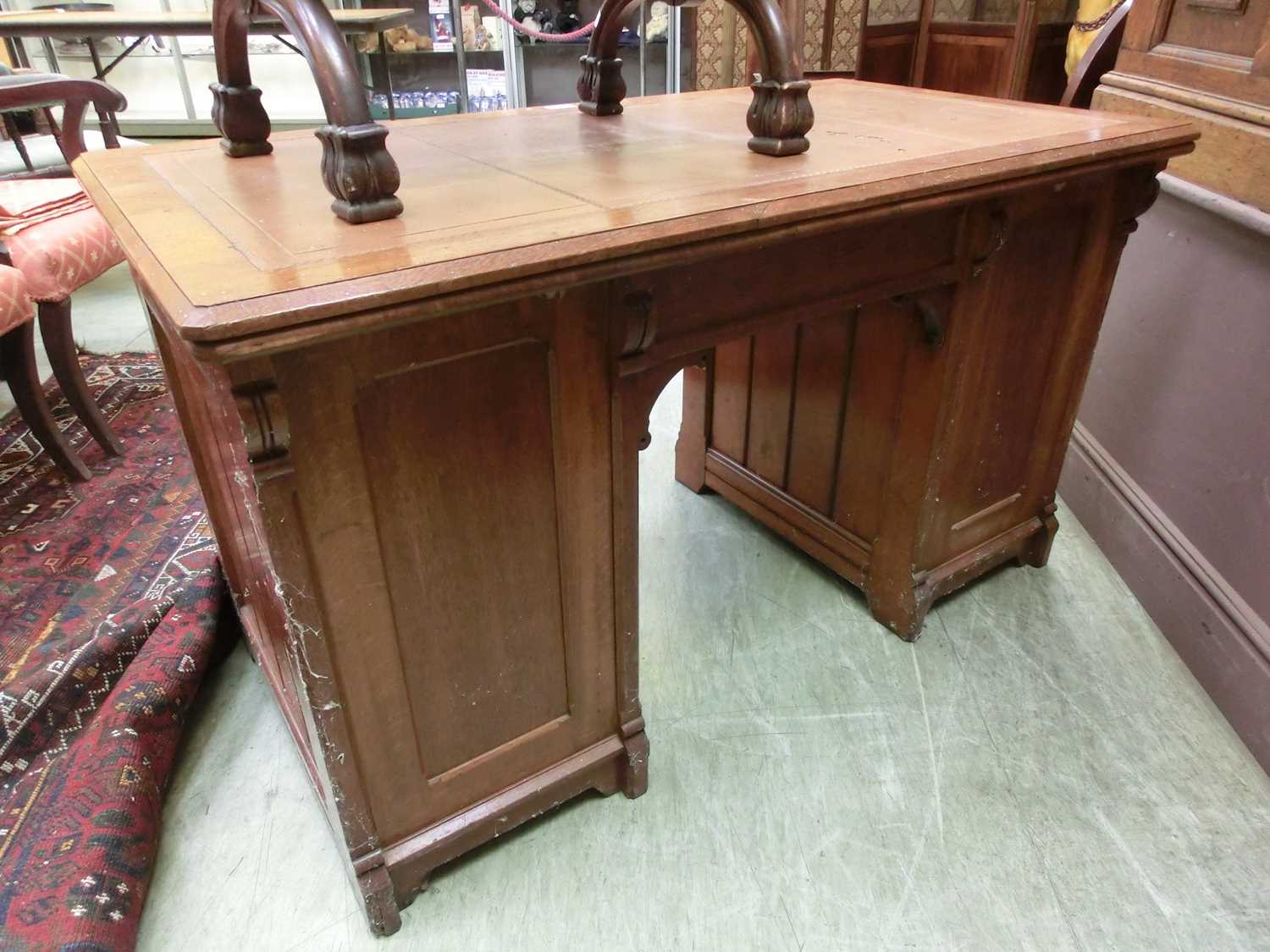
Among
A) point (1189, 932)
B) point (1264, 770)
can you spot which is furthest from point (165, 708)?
point (1264, 770)

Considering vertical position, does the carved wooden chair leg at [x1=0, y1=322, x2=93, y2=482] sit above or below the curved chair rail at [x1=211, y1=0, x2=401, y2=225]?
below

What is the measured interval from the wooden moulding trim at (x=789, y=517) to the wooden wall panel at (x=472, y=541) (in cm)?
80

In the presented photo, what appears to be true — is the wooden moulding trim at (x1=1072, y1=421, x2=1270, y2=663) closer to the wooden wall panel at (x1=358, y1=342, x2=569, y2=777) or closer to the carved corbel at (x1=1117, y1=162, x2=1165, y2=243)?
the carved corbel at (x1=1117, y1=162, x2=1165, y2=243)

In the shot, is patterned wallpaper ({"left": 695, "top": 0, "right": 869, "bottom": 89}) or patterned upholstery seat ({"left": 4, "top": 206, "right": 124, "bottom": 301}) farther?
patterned wallpaper ({"left": 695, "top": 0, "right": 869, "bottom": 89})

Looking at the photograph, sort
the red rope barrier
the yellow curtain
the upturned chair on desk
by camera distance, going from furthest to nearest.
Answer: the red rope barrier
the yellow curtain
the upturned chair on desk

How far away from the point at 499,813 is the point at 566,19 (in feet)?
14.9

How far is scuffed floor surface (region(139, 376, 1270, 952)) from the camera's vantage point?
125cm

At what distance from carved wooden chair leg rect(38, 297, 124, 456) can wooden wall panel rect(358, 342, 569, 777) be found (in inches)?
65.0

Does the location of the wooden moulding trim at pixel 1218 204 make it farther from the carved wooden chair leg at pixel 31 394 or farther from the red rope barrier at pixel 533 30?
the carved wooden chair leg at pixel 31 394

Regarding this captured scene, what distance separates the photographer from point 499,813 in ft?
4.26

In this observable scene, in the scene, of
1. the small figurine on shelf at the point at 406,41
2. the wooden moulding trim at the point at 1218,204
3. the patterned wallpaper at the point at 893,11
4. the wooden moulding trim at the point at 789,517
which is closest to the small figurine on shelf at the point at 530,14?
the small figurine on shelf at the point at 406,41

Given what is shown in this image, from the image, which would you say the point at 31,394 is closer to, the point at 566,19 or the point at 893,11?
the point at 566,19

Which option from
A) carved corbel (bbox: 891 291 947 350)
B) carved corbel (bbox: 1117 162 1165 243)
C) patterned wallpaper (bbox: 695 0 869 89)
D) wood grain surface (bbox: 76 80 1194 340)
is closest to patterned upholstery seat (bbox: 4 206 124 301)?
wood grain surface (bbox: 76 80 1194 340)

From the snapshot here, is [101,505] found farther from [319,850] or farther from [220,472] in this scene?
[319,850]
